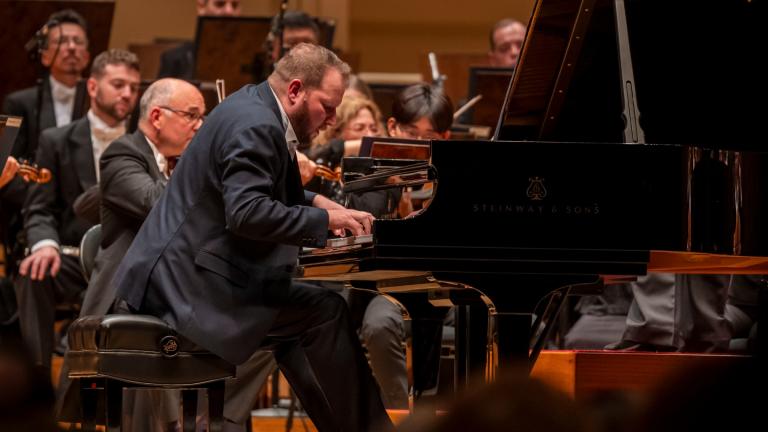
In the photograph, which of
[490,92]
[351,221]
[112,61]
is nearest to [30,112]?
[112,61]

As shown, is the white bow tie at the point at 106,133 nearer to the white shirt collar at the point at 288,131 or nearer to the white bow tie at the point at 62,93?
the white bow tie at the point at 62,93

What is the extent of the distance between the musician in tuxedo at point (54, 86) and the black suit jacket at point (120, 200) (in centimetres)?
191

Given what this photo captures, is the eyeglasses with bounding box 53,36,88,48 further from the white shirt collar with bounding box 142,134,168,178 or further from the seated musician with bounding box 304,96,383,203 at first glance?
the white shirt collar with bounding box 142,134,168,178

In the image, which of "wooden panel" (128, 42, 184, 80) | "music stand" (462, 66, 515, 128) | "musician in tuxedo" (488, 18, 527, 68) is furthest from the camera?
"wooden panel" (128, 42, 184, 80)

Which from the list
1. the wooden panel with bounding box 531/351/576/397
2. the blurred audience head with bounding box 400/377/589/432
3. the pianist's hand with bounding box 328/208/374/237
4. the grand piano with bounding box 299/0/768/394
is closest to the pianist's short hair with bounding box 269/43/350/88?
the grand piano with bounding box 299/0/768/394

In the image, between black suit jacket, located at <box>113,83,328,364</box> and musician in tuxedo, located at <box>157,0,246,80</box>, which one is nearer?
black suit jacket, located at <box>113,83,328,364</box>

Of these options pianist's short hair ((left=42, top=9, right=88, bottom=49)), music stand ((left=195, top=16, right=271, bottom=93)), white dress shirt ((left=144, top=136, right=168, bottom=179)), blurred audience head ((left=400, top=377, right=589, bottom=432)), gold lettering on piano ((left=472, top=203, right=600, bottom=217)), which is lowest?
blurred audience head ((left=400, top=377, right=589, bottom=432))

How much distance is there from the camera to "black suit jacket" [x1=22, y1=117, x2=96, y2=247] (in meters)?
5.23

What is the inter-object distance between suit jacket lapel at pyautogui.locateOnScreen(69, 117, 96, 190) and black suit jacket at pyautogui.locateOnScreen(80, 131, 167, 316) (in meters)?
1.29

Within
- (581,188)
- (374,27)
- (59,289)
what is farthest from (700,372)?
(374,27)

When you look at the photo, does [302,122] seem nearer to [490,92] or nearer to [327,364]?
[327,364]

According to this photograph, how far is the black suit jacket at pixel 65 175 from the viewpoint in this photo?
5227 millimetres

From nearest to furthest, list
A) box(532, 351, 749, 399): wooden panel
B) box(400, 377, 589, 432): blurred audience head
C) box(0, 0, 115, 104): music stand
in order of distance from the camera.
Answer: box(400, 377, 589, 432): blurred audience head, box(532, 351, 749, 399): wooden panel, box(0, 0, 115, 104): music stand

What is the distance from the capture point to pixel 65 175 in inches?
208
